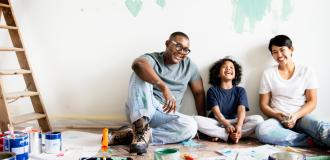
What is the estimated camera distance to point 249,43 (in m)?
2.55

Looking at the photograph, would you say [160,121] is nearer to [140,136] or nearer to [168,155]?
[140,136]

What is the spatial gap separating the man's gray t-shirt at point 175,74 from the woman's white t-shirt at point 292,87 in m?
0.61

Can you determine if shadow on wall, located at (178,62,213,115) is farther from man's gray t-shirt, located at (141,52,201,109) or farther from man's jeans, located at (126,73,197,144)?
man's jeans, located at (126,73,197,144)

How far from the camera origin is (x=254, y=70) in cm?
258

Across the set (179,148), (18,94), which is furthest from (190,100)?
(18,94)

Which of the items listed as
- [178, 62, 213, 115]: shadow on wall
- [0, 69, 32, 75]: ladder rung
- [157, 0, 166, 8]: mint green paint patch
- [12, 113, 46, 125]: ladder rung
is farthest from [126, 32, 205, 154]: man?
[0, 69, 32, 75]: ladder rung

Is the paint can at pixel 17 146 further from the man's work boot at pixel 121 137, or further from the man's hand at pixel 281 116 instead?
the man's hand at pixel 281 116

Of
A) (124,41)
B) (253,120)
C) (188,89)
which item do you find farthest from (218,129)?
(124,41)

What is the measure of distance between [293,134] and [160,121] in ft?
3.00

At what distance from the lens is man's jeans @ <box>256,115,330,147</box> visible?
2.12 m

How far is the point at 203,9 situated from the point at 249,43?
461 mm

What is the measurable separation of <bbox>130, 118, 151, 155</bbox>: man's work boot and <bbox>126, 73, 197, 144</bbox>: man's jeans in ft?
0.20

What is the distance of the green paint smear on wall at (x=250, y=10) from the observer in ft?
8.19

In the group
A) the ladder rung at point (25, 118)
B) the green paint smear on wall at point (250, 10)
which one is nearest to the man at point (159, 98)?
the green paint smear on wall at point (250, 10)
